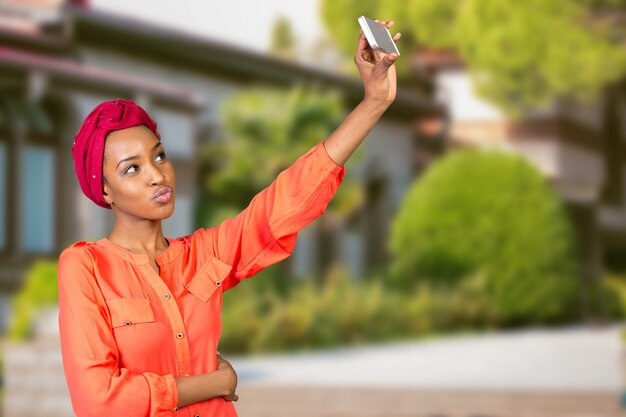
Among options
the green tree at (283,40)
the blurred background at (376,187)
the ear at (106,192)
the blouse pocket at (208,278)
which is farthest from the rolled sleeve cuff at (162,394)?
the green tree at (283,40)

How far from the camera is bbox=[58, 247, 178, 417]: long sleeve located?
1.12m

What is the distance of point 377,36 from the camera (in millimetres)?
1146

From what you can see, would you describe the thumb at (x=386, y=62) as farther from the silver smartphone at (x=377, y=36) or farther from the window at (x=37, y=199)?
the window at (x=37, y=199)

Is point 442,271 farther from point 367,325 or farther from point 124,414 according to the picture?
point 124,414

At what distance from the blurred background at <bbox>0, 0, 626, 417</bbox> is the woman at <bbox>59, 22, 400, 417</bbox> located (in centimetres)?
496

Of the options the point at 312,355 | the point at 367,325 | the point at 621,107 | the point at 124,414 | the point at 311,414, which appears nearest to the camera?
the point at 124,414

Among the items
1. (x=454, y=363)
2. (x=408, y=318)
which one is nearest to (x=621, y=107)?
(x=408, y=318)

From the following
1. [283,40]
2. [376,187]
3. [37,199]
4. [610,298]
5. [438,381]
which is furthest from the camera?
[610,298]

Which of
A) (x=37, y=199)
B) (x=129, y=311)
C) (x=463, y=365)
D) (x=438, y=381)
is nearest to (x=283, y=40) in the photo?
(x=37, y=199)

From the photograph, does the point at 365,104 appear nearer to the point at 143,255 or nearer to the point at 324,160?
the point at 324,160

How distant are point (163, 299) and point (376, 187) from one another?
11.4 m

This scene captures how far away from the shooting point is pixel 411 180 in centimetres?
1291

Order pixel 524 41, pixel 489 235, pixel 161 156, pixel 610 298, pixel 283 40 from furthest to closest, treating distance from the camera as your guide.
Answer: pixel 610 298 < pixel 283 40 < pixel 489 235 < pixel 524 41 < pixel 161 156

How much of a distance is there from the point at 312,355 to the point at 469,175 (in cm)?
Result: 347
